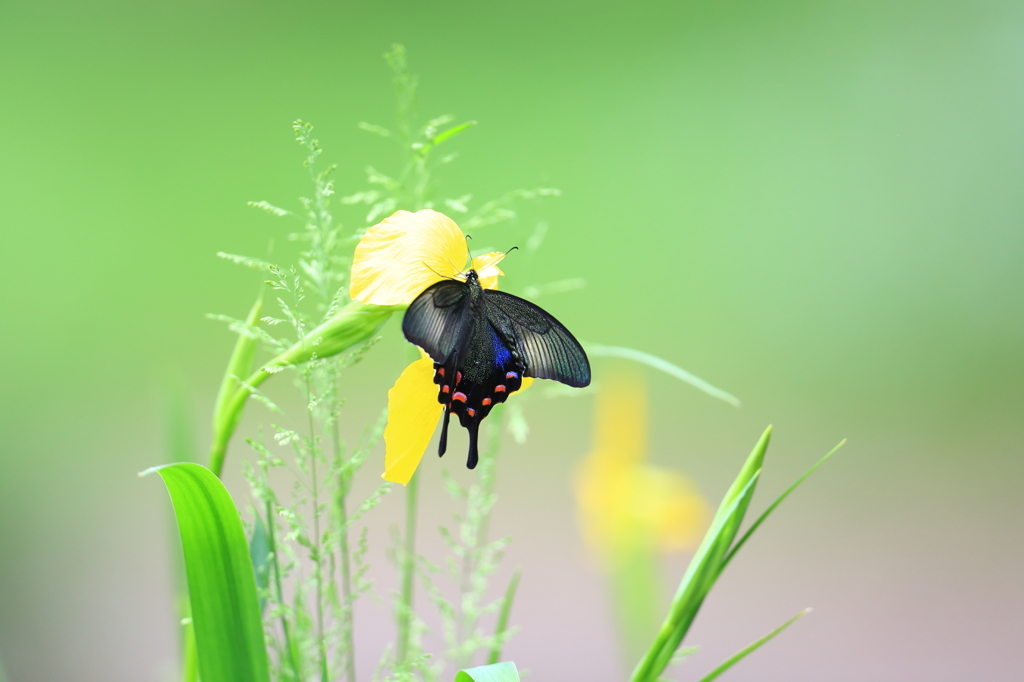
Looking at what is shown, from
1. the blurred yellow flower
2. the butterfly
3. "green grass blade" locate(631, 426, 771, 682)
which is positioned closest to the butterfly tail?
the butterfly

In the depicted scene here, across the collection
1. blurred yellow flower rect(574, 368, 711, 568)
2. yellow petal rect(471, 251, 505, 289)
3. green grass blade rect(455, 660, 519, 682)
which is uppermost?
yellow petal rect(471, 251, 505, 289)

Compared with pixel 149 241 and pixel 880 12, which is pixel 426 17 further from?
pixel 880 12

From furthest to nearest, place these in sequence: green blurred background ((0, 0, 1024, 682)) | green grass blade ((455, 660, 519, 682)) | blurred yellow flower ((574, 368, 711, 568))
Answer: green blurred background ((0, 0, 1024, 682))
blurred yellow flower ((574, 368, 711, 568))
green grass blade ((455, 660, 519, 682))

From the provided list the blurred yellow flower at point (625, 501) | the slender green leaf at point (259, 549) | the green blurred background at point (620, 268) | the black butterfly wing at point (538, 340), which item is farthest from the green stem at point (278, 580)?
the green blurred background at point (620, 268)

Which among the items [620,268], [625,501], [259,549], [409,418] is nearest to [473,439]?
[409,418]

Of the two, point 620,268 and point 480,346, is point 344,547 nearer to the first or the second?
point 480,346

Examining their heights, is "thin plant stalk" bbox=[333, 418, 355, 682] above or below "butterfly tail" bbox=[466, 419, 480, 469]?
below

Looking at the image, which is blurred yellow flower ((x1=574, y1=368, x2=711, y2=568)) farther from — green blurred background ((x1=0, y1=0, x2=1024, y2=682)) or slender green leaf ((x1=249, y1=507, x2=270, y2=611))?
slender green leaf ((x1=249, y1=507, x2=270, y2=611))
